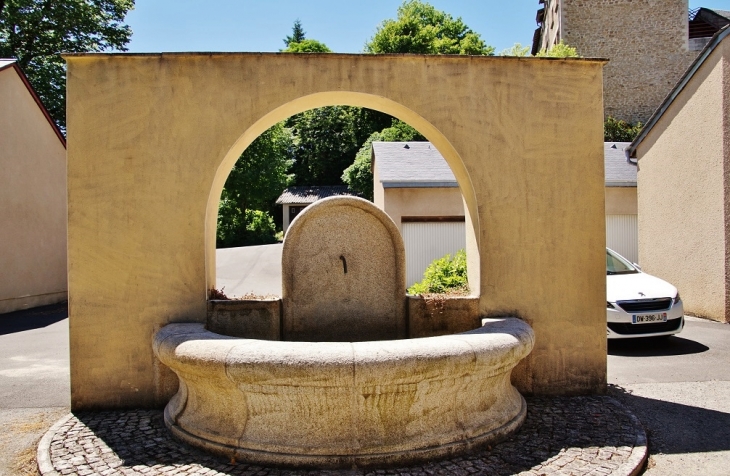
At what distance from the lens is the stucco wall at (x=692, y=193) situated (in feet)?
31.8

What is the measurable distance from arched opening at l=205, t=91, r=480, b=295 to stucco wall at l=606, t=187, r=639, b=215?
→ 433 inches

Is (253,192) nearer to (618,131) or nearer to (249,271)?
(249,271)

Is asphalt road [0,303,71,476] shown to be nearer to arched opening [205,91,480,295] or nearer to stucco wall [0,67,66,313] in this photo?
arched opening [205,91,480,295]

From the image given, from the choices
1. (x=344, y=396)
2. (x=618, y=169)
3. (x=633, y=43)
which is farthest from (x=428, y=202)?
(x=633, y=43)

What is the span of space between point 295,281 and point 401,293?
1.07 m

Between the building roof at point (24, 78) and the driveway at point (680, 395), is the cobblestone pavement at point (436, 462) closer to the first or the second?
the driveway at point (680, 395)

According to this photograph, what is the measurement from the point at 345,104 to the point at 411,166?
9.82 meters

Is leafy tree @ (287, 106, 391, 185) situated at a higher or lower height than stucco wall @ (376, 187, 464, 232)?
higher

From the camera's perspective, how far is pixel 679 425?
14.7ft

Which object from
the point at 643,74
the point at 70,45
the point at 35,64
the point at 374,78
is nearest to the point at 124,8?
the point at 70,45

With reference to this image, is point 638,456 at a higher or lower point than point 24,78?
lower

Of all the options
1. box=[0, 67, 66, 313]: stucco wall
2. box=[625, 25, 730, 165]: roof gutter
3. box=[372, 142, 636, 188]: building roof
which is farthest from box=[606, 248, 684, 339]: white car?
box=[0, 67, 66, 313]: stucco wall

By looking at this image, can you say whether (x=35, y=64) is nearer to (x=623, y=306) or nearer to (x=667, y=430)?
(x=623, y=306)

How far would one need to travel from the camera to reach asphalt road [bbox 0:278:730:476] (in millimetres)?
3943
